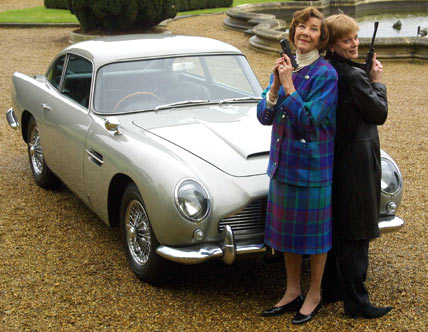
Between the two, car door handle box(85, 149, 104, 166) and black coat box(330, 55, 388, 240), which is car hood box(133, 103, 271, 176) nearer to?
car door handle box(85, 149, 104, 166)

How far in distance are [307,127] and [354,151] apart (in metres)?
0.33

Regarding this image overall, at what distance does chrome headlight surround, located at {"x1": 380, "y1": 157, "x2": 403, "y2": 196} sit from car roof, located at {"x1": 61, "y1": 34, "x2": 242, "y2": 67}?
6.32ft

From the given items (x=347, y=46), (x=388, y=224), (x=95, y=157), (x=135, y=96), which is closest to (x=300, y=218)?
(x=388, y=224)

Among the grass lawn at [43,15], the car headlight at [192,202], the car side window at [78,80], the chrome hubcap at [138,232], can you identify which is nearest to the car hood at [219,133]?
the car headlight at [192,202]

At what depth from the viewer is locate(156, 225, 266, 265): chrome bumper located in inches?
142

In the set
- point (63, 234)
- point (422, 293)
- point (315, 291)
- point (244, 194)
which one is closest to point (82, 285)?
point (63, 234)

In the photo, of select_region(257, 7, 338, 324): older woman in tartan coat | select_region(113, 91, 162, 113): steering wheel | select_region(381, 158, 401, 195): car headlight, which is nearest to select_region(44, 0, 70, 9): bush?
select_region(113, 91, 162, 113): steering wheel

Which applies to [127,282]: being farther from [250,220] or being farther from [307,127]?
[307,127]

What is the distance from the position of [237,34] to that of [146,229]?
14.1 meters

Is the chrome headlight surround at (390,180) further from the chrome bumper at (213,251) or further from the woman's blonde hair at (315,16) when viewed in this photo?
the woman's blonde hair at (315,16)

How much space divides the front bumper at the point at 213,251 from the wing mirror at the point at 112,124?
1.05 metres

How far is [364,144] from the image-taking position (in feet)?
11.3

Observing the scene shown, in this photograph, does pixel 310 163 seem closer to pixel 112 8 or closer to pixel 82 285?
pixel 82 285

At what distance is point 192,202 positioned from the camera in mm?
3648
